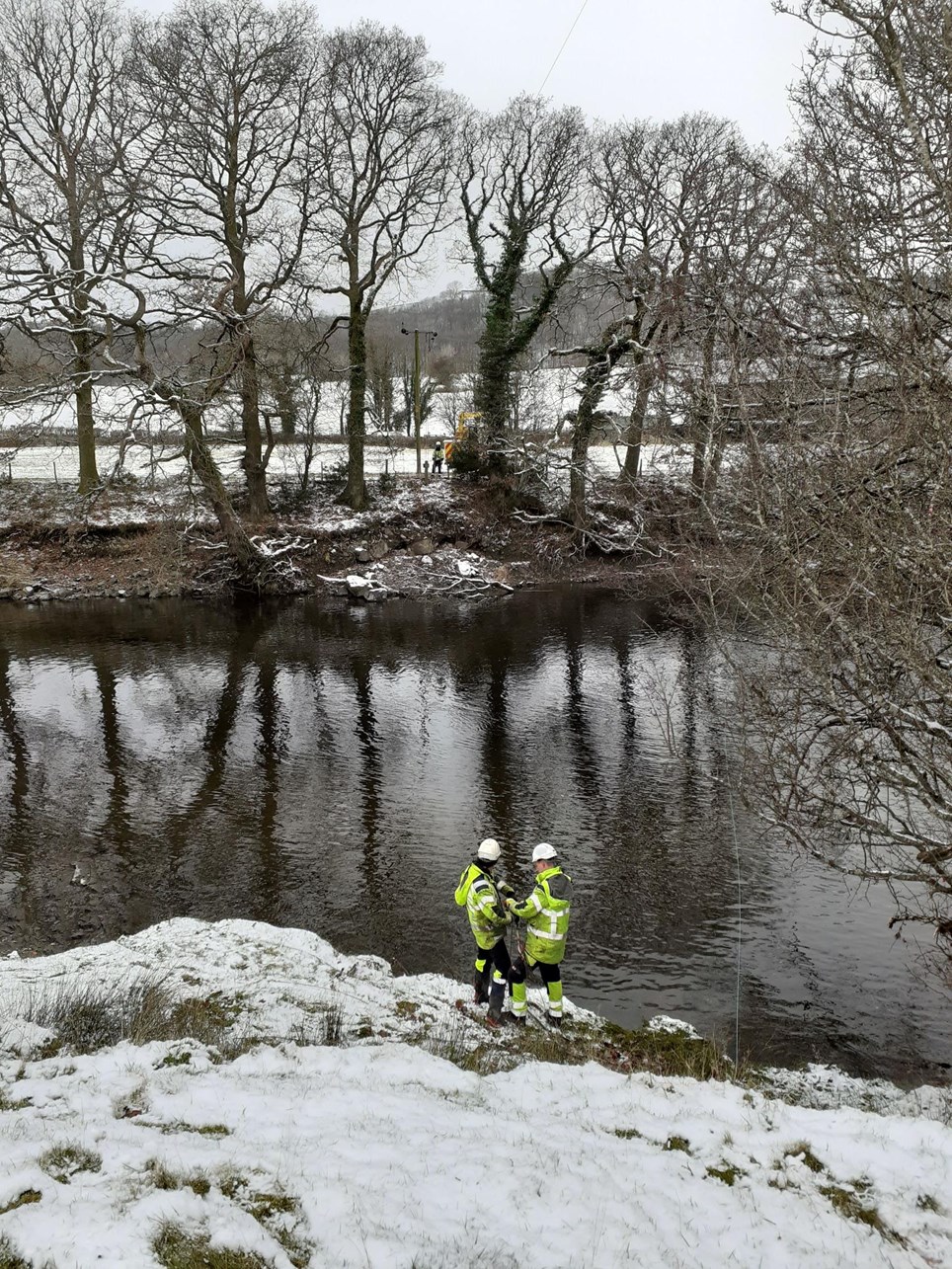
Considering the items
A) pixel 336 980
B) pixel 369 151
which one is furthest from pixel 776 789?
pixel 369 151

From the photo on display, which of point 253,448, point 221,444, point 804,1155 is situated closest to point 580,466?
point 253,448

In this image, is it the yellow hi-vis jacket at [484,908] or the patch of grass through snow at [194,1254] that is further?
the yellow hi-vis jacket at [484,908]

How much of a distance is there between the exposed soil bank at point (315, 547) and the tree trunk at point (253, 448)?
0.92 m

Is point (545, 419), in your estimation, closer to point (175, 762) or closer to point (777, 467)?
point (175, 762)

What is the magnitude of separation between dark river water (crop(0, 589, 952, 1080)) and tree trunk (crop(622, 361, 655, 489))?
4.74 m

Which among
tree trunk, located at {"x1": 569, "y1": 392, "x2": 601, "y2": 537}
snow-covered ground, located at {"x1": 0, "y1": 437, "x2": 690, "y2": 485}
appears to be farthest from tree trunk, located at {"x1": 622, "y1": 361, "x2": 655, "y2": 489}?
tree trunk, located at {"x1": 569, "y1": 392, "x2": 601, "y2": 537}

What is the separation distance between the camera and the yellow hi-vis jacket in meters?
8.12

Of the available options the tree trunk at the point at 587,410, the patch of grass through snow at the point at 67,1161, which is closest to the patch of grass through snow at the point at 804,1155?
the patch of grass through snow at the point at 67,1161

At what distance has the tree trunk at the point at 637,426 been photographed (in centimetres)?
1267

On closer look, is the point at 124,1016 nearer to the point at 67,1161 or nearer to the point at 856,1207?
the point at 67,1161

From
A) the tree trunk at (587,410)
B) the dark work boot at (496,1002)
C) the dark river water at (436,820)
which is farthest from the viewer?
the tree trunk at (587,410)

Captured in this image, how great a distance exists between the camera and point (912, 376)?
633cm

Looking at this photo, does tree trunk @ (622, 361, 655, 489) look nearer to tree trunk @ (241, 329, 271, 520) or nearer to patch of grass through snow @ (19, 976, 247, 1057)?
patch of grass through snow @ (19, 976, 247, 1057)

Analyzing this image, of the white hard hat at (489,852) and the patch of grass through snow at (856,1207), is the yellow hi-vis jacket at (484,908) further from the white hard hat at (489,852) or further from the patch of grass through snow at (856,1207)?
the patch of grass through snow at (856,1207)
